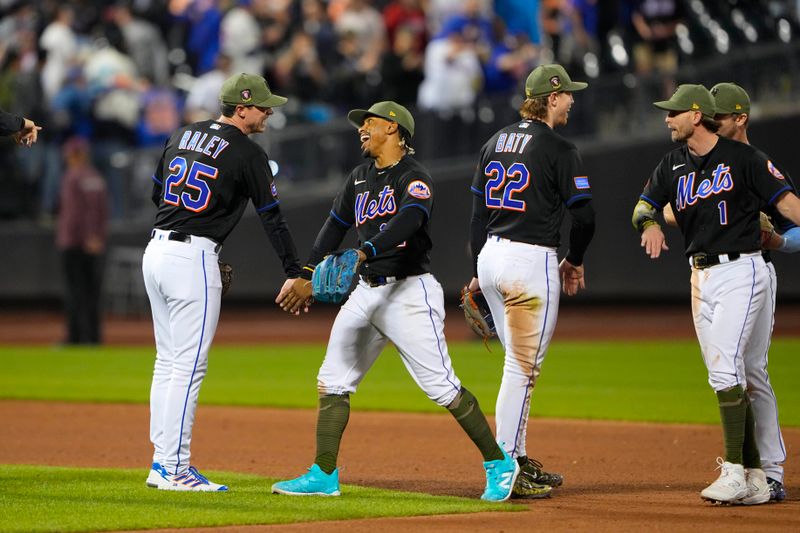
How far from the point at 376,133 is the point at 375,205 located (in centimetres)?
39

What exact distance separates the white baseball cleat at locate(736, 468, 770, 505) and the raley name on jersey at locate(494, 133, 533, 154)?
2156 millimetres

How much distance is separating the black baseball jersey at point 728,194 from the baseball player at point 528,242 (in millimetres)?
573

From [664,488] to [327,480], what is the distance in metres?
2.00

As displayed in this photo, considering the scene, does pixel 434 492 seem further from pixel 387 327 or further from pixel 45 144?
pixel 45 144

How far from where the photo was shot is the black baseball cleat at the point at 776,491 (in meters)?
7.01

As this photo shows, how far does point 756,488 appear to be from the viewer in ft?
22.7

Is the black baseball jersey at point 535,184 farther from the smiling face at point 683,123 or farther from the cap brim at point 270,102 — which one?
the cap brim at point 270,102

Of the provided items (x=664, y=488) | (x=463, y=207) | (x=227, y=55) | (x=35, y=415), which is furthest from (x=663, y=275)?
(x=664, y=488)

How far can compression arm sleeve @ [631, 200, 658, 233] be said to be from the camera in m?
7.31

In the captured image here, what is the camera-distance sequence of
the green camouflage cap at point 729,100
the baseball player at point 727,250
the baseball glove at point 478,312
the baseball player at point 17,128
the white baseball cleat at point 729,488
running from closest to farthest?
the white baseball cleat at point 729,488
the baseball player at point 727,250
the green camouflage cap at point 729,100
the baseball player at point 17,128
the baseball glove at point 478,312

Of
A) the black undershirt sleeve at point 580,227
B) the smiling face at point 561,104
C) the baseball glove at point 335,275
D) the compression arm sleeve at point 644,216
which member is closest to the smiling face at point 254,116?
the baseball glove at point 335,275

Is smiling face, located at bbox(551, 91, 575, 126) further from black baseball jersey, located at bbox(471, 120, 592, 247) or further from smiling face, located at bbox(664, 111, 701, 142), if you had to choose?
smiling face, located at bbox(664, 111, 701, 142)

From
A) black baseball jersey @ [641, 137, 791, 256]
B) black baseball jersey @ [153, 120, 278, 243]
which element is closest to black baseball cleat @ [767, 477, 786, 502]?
black baseball jersey @ [641, 137, 791, 256]

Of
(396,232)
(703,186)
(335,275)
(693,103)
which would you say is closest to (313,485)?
(335,275)
